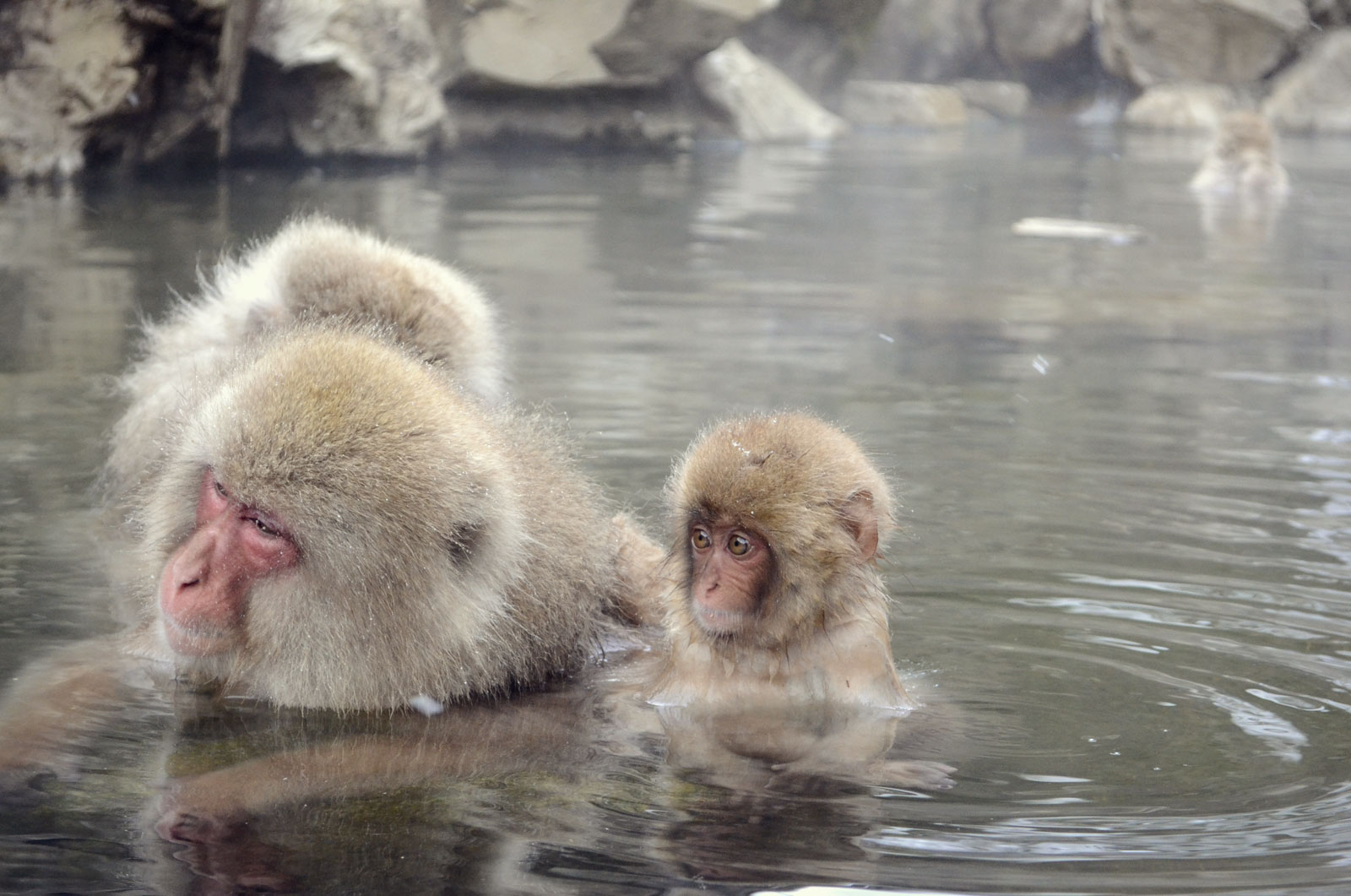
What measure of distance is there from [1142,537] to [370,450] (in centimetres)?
261

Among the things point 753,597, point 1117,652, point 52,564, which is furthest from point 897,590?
point 52,564

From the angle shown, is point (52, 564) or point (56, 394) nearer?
point (52, 564)

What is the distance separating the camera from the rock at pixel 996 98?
2953cm

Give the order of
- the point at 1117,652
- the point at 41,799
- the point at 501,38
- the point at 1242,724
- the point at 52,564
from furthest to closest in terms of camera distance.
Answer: the point at 501,38
the point at 52,564
the point at 1117,652
the point at 1242,724
the point at 41,799

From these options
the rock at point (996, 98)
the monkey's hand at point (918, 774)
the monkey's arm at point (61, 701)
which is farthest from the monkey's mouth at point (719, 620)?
the rock at point (996, 98)

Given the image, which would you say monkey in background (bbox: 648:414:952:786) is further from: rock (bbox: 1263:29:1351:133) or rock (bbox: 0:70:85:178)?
rock (bbox: 1263:29:1351:133)

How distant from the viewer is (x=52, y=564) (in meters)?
4.32

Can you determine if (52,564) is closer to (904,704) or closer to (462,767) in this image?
(462,767)

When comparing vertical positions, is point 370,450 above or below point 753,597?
above

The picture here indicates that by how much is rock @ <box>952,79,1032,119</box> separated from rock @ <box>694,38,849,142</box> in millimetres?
7840

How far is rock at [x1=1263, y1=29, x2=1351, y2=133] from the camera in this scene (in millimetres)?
24188

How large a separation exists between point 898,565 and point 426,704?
166cm

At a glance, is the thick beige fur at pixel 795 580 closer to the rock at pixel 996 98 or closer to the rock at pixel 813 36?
the rock at pixel 813 36

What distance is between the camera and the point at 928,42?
100.0 feet
